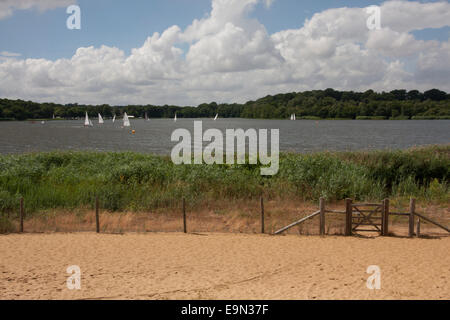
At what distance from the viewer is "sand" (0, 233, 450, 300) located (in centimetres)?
1065

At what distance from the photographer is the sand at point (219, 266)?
1065 centimetres

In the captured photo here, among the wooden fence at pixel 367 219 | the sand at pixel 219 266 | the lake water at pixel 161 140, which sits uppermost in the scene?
the lake water at pixel 161 140

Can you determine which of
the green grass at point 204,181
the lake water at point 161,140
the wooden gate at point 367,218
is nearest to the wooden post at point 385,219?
the wooden gate at point 367,218

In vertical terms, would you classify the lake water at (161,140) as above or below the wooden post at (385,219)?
above

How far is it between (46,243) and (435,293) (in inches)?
525

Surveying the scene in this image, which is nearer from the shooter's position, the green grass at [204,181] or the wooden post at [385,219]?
the wooden post at [385,219]

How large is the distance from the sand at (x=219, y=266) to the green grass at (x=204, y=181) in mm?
4625

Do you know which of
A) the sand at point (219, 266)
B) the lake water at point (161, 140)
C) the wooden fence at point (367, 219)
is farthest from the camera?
the lake water at point (161, 140)

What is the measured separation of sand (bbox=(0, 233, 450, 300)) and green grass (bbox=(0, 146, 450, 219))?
4.63 meters

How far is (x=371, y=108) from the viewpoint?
614ft

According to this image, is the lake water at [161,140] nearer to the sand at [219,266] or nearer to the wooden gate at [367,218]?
the wooden gate at [367,218]

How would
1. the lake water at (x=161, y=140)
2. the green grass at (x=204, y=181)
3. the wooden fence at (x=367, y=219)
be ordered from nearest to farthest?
the wooden fence at (x=367, y=219)
the green grass at (x=204, y=181)
the lake water at (x=161, y=140)

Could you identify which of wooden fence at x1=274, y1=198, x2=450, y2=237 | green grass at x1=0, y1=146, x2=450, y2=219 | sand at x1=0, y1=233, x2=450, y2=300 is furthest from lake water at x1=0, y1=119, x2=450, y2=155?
sand at x1=0, y1=233, x2=450, y2=300
